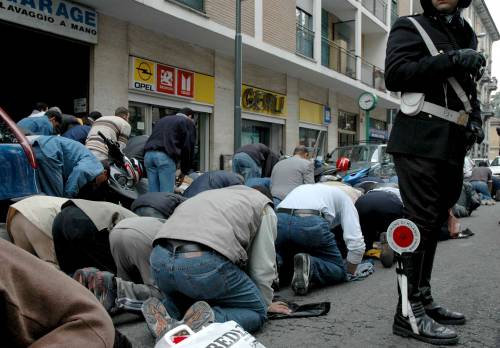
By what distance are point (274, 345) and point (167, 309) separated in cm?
73

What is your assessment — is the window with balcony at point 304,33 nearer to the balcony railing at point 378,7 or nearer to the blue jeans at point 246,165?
the balcony railing at point 378,7

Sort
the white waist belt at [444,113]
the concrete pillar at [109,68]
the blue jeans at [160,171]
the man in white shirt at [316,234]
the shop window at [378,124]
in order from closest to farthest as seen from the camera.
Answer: the white waist belt at [444,113] → the man in white shirt at [316,234] → the blue jeans at [160,171] → the concrete pillar at [109,68] → the shop window at [378,124]

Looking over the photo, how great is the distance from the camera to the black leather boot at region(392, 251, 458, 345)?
108 inches

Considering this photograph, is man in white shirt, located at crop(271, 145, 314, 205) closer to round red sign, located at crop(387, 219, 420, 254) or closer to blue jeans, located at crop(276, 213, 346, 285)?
blue jeans, located at crop(276, 213, 346, 285)

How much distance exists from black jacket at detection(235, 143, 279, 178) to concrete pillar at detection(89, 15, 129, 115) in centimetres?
322

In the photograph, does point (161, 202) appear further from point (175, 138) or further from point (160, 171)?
point (175, 138)

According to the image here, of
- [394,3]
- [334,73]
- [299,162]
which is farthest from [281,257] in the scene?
[394,3]

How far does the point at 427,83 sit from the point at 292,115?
1443 cm

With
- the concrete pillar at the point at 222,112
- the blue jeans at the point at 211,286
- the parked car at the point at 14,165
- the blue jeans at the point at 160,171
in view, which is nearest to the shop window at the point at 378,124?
the concrete pillar at the point at 222,112

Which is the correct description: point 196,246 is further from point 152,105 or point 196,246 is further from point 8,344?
point 152,105

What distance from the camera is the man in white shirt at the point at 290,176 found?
690cm

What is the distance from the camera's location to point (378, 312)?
3.62 m

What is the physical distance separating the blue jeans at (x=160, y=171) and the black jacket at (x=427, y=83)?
14.8 feet

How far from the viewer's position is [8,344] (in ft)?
3.91
